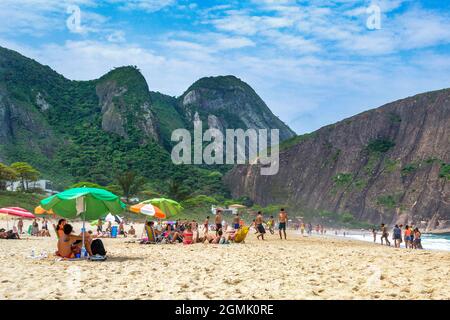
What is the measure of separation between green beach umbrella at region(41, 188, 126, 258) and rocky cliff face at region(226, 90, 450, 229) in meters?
69.3

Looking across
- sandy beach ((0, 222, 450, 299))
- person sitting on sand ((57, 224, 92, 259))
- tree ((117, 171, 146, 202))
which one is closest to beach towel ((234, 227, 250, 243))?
sandy beach ((0, 222, 450, 299))

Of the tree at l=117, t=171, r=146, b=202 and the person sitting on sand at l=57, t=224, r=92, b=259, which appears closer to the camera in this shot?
the person sitting on sand at l=57, t=224, r=92, b=259

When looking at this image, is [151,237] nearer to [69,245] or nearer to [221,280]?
[69,245]

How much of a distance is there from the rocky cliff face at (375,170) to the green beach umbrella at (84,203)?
227 feet

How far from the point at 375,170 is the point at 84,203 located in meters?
83.2

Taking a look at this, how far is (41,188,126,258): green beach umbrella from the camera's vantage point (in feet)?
37.9

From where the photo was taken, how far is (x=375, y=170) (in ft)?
294

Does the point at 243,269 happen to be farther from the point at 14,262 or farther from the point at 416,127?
the point at 416,127

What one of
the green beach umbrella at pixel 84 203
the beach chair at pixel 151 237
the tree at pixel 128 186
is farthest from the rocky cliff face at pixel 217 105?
the green beach umbrella at pixel 84 203

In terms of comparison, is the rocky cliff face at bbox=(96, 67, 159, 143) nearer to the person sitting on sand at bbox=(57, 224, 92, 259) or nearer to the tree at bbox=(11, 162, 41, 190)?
the tree at bbox=(11, 162, 41, 190)

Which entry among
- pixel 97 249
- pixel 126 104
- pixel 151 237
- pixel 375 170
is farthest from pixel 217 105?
pixel 97 249

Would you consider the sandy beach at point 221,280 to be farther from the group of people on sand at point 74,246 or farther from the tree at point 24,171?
the tree at point 24,171

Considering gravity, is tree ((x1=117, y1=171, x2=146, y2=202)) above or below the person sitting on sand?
above

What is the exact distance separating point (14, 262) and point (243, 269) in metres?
5.05
